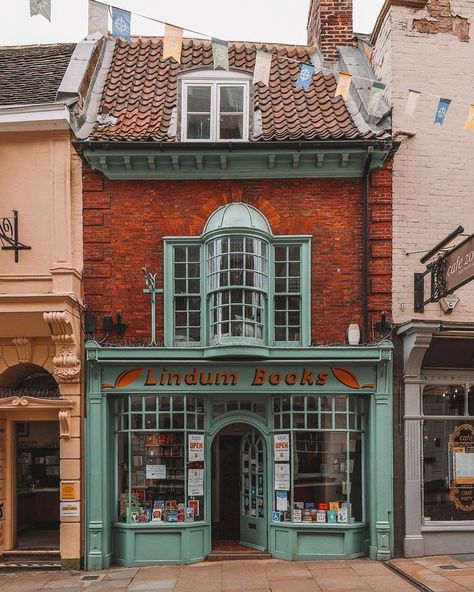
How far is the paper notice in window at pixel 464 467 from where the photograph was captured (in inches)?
465

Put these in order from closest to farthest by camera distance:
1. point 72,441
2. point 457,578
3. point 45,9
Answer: point 45,9, point 457,578, point 72,441

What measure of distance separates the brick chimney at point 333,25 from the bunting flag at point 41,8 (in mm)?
7044

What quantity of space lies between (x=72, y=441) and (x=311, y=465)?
419cm

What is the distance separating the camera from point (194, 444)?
457 inches

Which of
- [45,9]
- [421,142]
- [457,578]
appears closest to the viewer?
[45,9]

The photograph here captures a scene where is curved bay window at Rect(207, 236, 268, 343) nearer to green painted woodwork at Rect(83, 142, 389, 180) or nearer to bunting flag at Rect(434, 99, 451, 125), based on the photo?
green painted woodwork at Rect(83, 142, 389, 180)

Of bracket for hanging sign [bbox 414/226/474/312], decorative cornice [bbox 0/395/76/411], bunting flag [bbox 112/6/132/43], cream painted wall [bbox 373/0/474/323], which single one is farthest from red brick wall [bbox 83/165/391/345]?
bunting flag [bbox 112/6/132/43]

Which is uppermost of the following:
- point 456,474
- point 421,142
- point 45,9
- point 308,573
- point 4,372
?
point 45,9

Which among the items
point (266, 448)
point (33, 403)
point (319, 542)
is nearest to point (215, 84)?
point (33, 403)

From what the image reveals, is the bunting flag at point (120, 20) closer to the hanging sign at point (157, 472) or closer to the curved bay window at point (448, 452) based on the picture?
the hanging sign at point (157, 472)

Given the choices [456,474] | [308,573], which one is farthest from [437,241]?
[308,573]

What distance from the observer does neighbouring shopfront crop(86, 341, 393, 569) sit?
11281 mm

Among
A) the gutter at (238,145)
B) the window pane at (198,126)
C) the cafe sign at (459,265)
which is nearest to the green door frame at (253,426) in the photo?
the cafe sign at (459,265)

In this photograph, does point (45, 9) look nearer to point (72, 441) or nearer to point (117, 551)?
point (72, 441)
